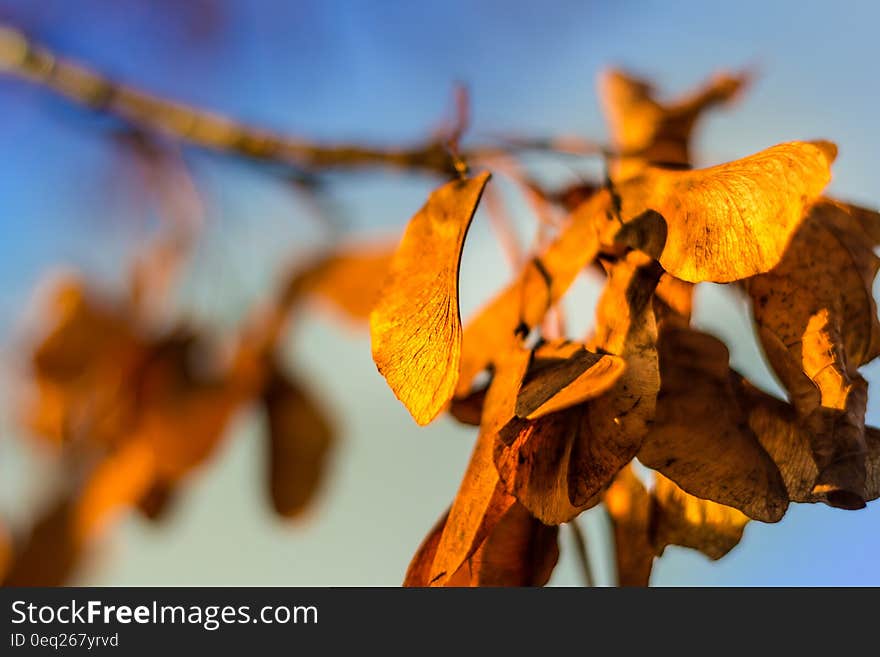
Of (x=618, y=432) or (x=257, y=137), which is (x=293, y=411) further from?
(x=618, y=432)

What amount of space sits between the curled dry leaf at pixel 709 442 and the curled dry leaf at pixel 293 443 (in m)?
0.53

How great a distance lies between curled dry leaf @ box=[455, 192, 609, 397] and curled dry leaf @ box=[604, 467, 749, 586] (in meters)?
0.11

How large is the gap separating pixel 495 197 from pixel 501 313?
0.27 m

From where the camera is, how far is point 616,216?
497mm

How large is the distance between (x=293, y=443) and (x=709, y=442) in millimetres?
567

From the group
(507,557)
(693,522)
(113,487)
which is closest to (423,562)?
(507,557)

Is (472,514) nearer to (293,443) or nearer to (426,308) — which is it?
(426,308)

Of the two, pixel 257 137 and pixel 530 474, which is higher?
pixel 257 137

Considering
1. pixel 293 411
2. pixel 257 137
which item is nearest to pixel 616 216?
pixel 257 137

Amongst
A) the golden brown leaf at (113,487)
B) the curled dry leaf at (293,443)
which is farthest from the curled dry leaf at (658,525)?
the golden brown leaf at (113,487)

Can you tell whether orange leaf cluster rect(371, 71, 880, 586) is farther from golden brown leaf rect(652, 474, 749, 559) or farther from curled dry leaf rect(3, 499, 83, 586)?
curled dry leaf rect(3, 499, 83, 586)

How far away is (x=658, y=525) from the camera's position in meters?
0.50

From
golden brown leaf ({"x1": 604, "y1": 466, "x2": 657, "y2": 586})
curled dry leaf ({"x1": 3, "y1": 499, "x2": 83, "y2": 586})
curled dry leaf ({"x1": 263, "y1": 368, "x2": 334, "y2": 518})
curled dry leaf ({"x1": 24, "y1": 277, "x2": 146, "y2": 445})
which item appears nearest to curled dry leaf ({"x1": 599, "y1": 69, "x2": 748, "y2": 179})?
golden brown leaf ({"x1": 604, "y1": 466, "x2": 657, "y2": 586})

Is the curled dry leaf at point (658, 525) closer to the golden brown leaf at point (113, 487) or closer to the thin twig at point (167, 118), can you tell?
the thin twig at point (167, 118)
